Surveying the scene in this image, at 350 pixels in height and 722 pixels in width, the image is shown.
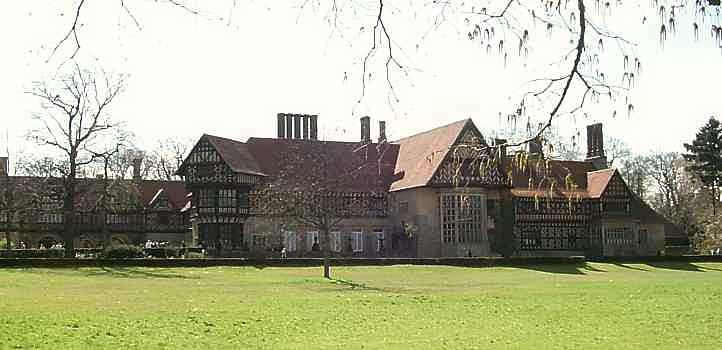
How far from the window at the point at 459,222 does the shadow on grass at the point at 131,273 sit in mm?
19297

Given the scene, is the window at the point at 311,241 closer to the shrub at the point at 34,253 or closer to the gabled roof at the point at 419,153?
the gabled roof at the point at 419,153

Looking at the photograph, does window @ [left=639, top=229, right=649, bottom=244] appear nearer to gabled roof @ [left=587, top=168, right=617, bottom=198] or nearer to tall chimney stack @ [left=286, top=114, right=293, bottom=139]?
gabled roof @ [left=587, top=168, right=617, bottom=198]

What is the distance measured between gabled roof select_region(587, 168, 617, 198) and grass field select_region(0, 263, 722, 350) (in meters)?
28.0

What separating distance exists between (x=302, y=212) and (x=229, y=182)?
14109 millimetres

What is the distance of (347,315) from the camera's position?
1761cm

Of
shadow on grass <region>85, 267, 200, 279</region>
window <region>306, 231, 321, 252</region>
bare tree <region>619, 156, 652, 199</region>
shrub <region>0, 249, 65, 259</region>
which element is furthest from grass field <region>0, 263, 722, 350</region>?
bare tree <region>619, 156, 652, 199</region>

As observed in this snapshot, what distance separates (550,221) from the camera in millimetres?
55562

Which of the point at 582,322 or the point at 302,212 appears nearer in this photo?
the point at 582,322

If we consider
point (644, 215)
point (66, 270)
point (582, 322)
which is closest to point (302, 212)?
point (66, 270)

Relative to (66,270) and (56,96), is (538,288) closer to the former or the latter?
(66,270)

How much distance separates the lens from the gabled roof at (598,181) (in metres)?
56.7

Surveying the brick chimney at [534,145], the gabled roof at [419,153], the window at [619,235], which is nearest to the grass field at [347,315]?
the brick chimney at [534,145]

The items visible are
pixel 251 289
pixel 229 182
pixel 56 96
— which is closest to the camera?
pixel 251 289

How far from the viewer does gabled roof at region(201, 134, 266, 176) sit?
169 ft
